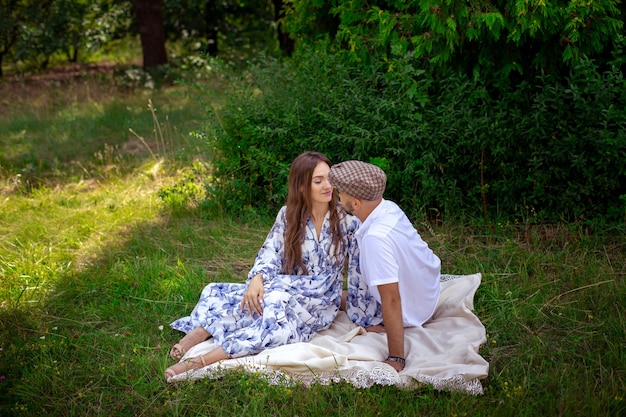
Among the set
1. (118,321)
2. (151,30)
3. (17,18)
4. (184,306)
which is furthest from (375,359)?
(17,18)

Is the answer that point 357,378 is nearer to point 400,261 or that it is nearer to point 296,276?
point 400,261

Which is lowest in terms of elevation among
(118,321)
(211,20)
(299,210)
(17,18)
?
(118,321)

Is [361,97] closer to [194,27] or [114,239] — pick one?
[114,239]

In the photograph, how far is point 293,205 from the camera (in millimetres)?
3756

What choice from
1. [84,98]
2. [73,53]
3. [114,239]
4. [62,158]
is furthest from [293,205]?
[73,53]

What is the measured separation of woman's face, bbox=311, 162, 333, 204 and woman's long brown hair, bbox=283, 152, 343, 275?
0.08ft

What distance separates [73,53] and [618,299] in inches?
740

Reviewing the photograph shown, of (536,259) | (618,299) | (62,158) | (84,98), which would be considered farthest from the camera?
(84,98)

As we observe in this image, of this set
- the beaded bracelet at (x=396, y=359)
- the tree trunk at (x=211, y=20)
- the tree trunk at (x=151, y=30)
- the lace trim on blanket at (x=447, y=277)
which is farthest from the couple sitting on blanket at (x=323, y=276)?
the tree trunk at (x=211, y=20)

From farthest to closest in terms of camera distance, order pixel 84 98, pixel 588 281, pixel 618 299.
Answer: pixel 84 98
pixel 588 281
pixel 618 299

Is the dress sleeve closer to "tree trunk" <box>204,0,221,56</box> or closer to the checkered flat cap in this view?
the checkered flat cap

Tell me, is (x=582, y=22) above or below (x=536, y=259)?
above

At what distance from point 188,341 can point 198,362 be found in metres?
0.31

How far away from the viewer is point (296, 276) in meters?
3.80
